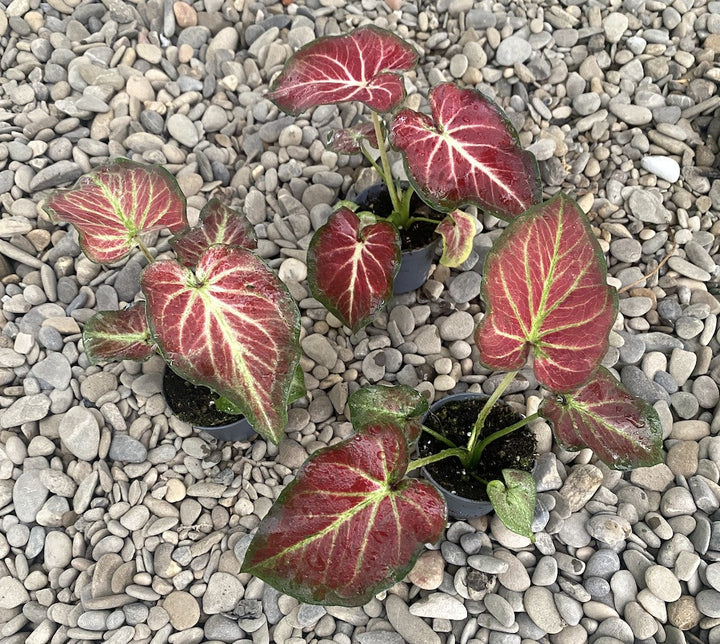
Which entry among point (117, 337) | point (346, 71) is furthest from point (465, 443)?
point (346, 71)

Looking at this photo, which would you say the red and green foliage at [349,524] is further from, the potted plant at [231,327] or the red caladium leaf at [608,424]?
the red caladium leaf at [608,424]

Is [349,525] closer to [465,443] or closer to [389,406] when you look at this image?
[389,406]

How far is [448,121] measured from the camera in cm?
147

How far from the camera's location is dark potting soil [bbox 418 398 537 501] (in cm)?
152

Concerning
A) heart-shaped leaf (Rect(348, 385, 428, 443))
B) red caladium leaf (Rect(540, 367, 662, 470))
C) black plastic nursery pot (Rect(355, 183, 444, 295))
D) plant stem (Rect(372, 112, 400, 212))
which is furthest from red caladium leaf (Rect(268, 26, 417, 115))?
red caladium leaf (Rect(540, 367, 662, 470))

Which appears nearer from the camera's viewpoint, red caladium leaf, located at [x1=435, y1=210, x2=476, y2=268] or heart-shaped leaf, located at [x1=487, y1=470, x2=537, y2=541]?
heart-shaped leaf, located at [x1=487, y1=470, x2=537, y2=541]

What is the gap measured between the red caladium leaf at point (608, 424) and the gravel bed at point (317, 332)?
1.18 ft

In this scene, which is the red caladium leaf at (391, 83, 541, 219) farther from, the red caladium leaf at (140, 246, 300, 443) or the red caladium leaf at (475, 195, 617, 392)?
the red caladium leaf at (140, 246, 300, 443)

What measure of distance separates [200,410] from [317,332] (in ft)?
1.36

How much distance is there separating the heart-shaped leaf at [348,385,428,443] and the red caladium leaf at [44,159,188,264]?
21.8 inches

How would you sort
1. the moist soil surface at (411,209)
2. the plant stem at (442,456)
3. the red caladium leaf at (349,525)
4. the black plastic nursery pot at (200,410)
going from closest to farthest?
the red caladium leaf at (349,525) < the plant stem at (442,456) < the black plastic nursery pot at (200,410) < the moist soil surface at (411,209)

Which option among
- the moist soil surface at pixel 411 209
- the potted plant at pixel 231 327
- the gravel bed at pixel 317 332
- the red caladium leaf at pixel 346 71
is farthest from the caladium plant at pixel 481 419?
the moist soil surface at pixel 411 209

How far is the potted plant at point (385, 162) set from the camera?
1.41 meters

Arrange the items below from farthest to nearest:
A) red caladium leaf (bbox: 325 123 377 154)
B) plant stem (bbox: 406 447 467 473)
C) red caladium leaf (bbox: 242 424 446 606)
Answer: red caladium leaf (bbox: 325 123 377 154) → plant stem (bbox: 406 447 467 473) → red caladium leaf (bbox: 242 424 446 606)
